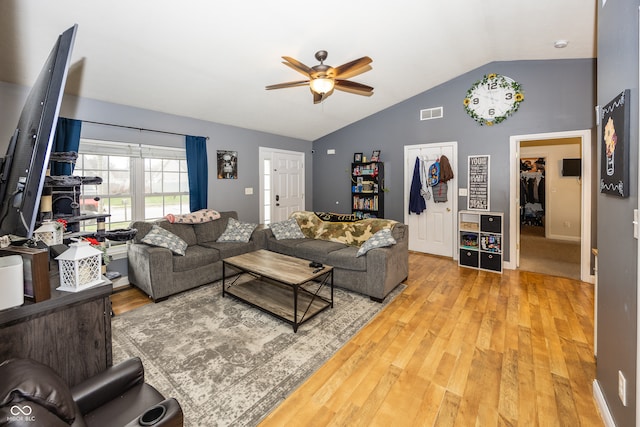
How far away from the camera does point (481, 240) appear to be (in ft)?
14.8

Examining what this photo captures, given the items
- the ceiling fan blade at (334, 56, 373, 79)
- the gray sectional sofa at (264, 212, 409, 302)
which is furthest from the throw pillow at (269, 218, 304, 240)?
the ceiling fan blade at (334, 56, 373, 79)

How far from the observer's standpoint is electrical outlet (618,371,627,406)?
1.40 metres

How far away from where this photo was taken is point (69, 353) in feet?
3.89

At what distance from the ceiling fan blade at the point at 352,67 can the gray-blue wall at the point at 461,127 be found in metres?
2.97

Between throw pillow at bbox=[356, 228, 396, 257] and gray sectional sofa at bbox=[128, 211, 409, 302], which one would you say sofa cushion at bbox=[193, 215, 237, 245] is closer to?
gray sectional sofa at bbox=[128, 211, 409, 302]

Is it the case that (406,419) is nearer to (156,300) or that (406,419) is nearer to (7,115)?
(156,300)

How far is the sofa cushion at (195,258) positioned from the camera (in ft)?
11.4

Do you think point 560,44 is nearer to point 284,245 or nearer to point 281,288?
point 284,245

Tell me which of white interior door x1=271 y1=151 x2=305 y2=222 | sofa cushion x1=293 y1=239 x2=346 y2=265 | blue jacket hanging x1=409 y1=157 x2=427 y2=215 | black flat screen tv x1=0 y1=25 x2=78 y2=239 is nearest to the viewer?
black flat screen tv x1=0 y1=25 x2=78 y2=239

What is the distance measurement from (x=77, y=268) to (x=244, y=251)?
3068 millimetres

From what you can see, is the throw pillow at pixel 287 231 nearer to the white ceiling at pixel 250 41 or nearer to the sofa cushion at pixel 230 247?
the sofa cushion at pixel 230 247

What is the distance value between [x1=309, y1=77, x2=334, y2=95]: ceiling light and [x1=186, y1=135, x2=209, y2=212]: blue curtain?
99.8 inches

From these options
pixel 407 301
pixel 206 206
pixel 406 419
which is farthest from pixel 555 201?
pixel 206 206

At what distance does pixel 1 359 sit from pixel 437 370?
236cm
